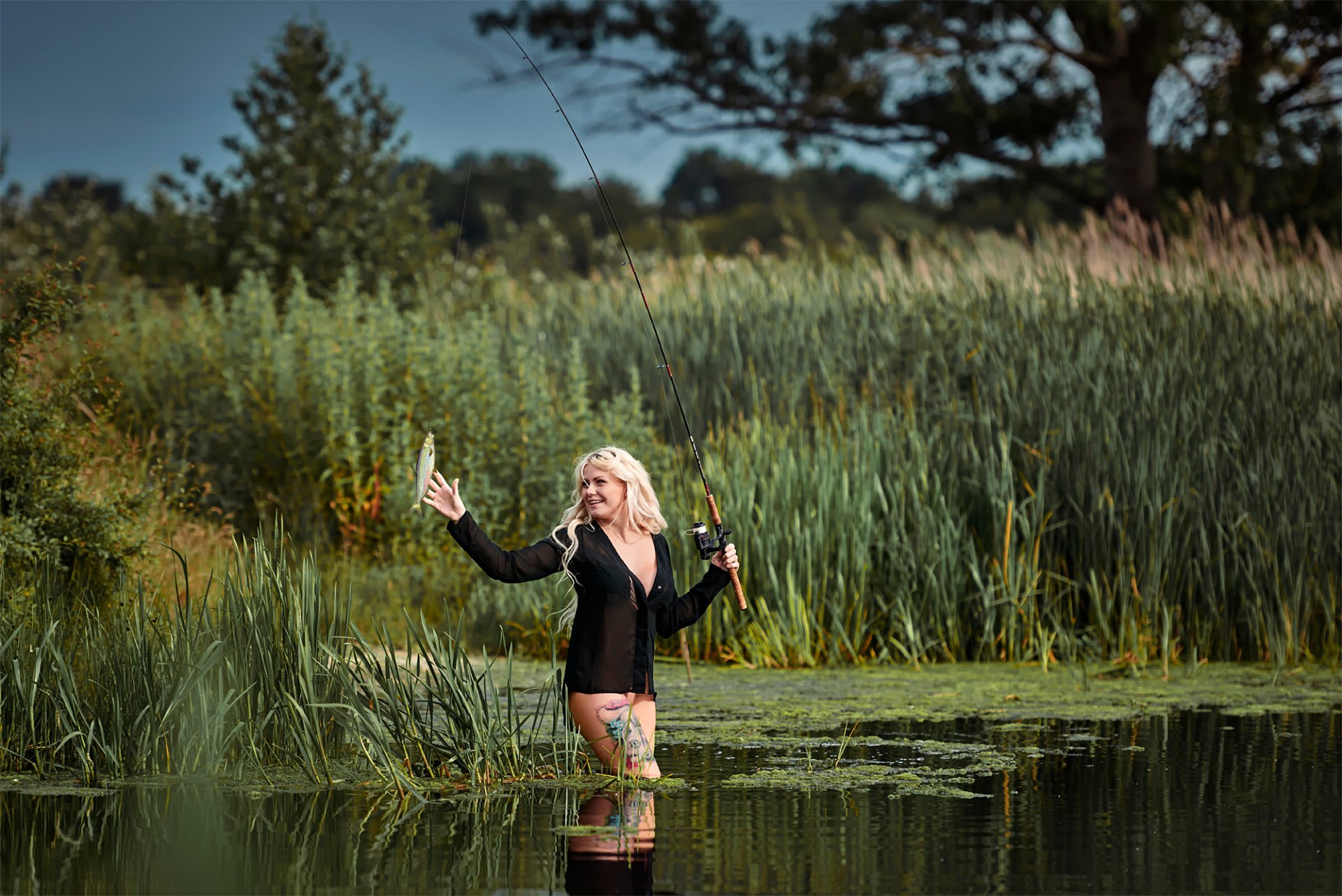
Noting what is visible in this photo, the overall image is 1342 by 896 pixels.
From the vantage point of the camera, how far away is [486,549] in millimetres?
5207

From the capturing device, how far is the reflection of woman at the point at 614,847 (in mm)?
4512

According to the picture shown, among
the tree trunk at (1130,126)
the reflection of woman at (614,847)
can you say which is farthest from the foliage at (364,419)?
the tree trunk at (1130,126)

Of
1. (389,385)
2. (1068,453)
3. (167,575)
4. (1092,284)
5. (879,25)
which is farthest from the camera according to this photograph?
(879,25)

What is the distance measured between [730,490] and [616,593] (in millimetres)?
4015

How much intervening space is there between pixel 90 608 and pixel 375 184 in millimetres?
9754

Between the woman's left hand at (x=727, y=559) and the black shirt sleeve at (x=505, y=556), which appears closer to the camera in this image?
the black shirt sleeve at (x=505, y=556)

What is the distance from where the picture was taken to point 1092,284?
41.5ft

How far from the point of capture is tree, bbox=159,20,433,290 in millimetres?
16156

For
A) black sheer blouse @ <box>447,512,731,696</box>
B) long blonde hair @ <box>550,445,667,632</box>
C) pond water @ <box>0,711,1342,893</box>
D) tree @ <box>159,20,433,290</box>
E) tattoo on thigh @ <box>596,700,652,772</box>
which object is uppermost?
tree @ <box>159,20,433,290</box>

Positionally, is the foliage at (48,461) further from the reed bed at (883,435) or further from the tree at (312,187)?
the tree at (312,187)

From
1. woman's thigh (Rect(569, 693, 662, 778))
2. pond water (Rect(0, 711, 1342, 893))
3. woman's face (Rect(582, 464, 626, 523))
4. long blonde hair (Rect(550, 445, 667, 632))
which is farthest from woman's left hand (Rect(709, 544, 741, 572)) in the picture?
pond water (Rect(0, 711, 1342, 893))

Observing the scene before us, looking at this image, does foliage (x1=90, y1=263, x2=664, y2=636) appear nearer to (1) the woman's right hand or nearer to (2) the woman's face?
(2) the woman's face

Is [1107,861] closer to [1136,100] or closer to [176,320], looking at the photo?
[176,320]

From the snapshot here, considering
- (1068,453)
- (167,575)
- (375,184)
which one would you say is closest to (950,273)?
(1068,453)
